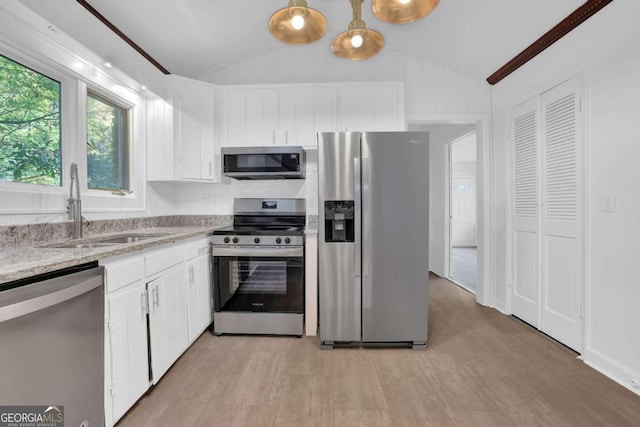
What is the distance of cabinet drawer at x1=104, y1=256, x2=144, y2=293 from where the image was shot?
1326mm

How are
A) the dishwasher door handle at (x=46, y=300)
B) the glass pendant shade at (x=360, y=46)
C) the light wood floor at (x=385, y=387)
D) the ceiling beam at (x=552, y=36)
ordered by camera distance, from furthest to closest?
the ceiling beam at (x=552, y=36) < the glass pendant shade at (x=360, y=46) < the light wood floor at (x=385, y=387) < the dishwasher door handle at (x=46, y=300)

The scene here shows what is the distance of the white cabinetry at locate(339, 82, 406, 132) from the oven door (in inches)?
56.9

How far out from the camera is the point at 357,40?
1569mm

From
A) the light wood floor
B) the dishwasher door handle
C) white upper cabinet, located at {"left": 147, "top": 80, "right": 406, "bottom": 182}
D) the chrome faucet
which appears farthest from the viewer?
white upper cabinet, located at {"left": 147, "top": 80, "right": 406, "bottom": 182}

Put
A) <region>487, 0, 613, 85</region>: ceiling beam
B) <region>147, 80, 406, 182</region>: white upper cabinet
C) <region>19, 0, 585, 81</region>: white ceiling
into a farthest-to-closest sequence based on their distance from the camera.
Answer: <region>147, 80, 406, 182</region>: white upper cabinet, <region>19, 0, 585, 81</region>: white ceiling, <region>487, 0, 613, 85</region>: ceiling beam

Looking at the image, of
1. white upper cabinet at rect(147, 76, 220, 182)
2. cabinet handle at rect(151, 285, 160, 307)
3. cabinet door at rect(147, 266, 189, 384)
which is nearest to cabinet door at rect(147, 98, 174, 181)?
white upper cabinet at rect(147, 76, 220, 182)

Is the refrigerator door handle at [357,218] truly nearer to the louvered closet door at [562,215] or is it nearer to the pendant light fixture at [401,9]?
the pendant light fixture at [401,9]

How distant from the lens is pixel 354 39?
61.8 inches

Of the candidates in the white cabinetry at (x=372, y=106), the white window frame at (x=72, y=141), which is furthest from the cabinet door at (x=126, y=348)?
the white cabinetry at (x=372, y=106)

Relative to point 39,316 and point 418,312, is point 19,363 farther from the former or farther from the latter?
point 418,312

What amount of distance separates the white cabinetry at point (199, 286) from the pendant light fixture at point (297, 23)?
1.57 metres

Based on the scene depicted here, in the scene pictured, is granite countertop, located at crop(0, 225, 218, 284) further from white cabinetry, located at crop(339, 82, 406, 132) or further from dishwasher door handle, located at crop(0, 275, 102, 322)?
white cabinetry, located at crop(339, 82, 406, 132)

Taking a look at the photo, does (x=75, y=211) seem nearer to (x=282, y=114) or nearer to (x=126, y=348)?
(x=126, y=348)

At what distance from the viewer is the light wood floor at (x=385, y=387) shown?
150 cm
